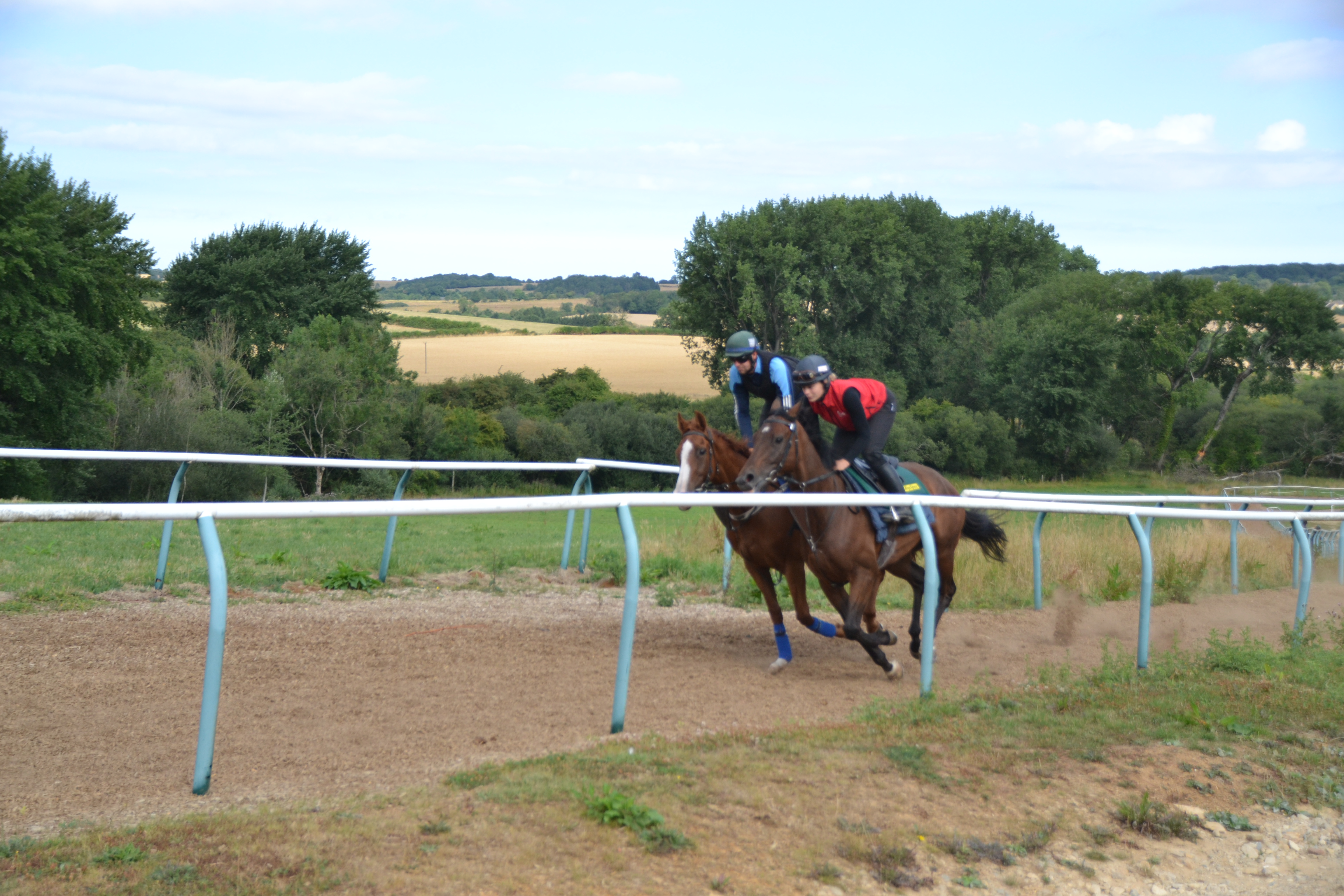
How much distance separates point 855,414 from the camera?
7016 mm

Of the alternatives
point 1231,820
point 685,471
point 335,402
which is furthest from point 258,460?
point 335,402

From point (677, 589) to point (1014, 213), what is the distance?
71.0 metres

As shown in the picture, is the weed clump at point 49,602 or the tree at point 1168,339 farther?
the tree at point 1168,339

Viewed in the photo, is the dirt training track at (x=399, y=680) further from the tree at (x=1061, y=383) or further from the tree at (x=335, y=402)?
the tree at (x=1061, y=383)

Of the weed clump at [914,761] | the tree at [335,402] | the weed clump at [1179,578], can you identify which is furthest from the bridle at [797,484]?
the tree at [335,402]

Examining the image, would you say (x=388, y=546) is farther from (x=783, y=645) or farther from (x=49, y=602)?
(x=783, y=645)

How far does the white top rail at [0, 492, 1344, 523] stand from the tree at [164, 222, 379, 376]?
48.9m

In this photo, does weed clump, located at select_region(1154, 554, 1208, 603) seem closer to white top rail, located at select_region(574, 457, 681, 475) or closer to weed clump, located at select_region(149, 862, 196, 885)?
white top rail, located at select_region(574, 457, 681, 475)

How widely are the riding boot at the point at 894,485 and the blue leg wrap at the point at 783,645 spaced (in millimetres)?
1012

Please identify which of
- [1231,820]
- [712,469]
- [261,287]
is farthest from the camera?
[261,287]

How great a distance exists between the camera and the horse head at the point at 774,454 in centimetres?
633

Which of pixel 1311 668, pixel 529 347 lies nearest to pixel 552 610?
pixel 1311 668

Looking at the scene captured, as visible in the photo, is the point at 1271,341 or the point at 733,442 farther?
the point at 1271,341

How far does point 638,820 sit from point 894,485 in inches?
159
